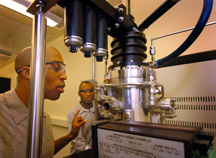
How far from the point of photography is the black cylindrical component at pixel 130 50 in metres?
0.54

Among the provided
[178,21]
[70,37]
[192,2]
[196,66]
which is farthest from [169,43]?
[70,37]

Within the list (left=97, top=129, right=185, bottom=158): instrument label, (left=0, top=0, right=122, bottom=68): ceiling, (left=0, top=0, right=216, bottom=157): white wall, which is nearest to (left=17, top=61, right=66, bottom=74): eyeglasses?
(left=97, top=129, right=185, bottom=158): instrument label

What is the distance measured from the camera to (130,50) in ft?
1.81

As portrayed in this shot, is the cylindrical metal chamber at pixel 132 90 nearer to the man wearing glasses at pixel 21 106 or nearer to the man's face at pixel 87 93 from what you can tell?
the man wearing glasses at pixel 21 106

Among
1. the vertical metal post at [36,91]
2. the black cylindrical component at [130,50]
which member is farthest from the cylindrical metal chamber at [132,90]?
the vertical metal post at [36,91]

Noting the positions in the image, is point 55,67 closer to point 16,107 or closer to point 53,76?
point 53,76

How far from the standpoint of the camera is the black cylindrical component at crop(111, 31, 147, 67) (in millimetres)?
545

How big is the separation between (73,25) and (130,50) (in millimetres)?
257

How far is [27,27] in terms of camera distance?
2.25 m

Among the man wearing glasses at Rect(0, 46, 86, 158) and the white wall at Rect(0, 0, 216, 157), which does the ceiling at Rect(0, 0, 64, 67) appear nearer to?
the white wall at Rect(0, 0, 216, 157)

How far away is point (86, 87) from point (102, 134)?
1.10 metres

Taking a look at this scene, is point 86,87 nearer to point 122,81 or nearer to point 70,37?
point 122,81

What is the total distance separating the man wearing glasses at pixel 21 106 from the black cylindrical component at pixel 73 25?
27 centimetres

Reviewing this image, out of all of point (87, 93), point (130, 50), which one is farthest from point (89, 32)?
point (87, 93)
